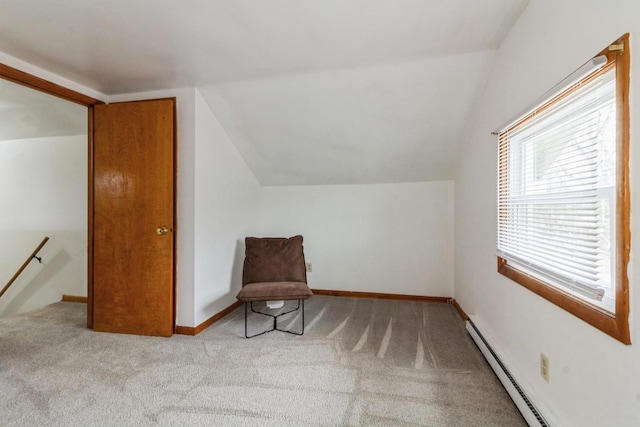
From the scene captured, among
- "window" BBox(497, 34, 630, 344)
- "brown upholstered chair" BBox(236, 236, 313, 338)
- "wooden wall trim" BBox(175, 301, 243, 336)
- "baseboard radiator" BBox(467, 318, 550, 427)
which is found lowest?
"wooden wall trim" BBox(175, 301, 243, 336)

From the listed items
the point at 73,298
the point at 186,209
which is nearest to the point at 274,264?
the point at 186,209

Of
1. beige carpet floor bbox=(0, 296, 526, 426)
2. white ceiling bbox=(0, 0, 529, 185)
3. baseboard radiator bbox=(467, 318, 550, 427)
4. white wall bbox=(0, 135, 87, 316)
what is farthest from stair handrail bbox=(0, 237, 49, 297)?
baseboard radiator bbox=(467, 318, 550, 427)

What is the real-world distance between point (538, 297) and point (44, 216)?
508 cm

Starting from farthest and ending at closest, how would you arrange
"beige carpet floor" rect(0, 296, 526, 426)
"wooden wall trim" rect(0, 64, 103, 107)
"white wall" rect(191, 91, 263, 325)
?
"white wall" rect(191, 91, 263, 325) < "wooden wall trim" rect(0, 64, 103, 107) < "beige carpet floor" rect(0, 296, 526, 426)

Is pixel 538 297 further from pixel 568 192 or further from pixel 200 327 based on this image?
pixel 200 327

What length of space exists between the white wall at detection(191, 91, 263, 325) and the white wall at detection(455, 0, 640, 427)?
2.40 m

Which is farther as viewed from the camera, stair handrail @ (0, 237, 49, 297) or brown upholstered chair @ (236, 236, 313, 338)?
stair handrail @ (0, 237, 49, 297)

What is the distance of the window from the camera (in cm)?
98

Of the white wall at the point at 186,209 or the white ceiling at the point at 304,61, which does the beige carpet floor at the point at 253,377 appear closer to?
the white wall at the point at 186,209

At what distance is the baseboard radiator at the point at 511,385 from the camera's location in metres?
1.37

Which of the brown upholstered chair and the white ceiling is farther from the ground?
the white ceiling

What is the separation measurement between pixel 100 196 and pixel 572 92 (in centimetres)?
341

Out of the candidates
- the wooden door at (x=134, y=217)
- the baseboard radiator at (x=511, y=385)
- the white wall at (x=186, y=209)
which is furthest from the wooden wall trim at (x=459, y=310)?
the wooden door at (x=134, y=217)

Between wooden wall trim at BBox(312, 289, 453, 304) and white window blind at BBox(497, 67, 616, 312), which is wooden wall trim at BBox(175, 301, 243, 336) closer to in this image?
wooden wall trim at BBox(312, 289, 453, 304)
